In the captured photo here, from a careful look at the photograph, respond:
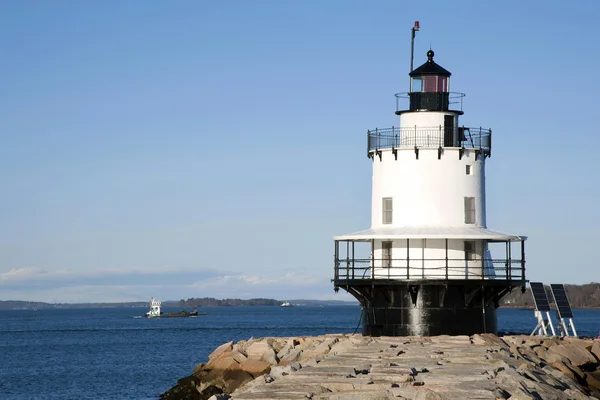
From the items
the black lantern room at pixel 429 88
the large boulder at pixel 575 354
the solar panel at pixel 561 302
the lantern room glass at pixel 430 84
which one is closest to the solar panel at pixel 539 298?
the solar panel at pixel 561 302

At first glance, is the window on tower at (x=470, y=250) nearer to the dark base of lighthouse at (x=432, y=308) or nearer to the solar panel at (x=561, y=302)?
the dark base of lighthouse at (x=432, y=308)

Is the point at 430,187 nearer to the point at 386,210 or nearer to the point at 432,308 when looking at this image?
the point at 386,210

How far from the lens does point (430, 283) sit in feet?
101

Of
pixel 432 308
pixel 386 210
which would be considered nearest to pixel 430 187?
pixel 386 210

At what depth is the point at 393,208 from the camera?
32125 millimetres

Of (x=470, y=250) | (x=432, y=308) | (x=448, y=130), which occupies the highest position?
(x=448, y=130)

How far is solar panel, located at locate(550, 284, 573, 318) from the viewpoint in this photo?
112 ft

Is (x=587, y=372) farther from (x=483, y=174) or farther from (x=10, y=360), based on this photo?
(x=10, y=360)

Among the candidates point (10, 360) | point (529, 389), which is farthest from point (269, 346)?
point (10, 360)

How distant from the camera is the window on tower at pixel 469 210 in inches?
1261

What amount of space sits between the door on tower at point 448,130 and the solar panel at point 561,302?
5.75m

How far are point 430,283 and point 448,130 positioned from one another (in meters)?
4.67

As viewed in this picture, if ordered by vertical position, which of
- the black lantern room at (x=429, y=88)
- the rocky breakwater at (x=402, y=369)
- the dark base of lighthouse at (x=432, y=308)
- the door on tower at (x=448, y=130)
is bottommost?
the rocky breakwater at (x=402, y=369)

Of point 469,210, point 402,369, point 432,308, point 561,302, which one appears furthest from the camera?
point 561,302
